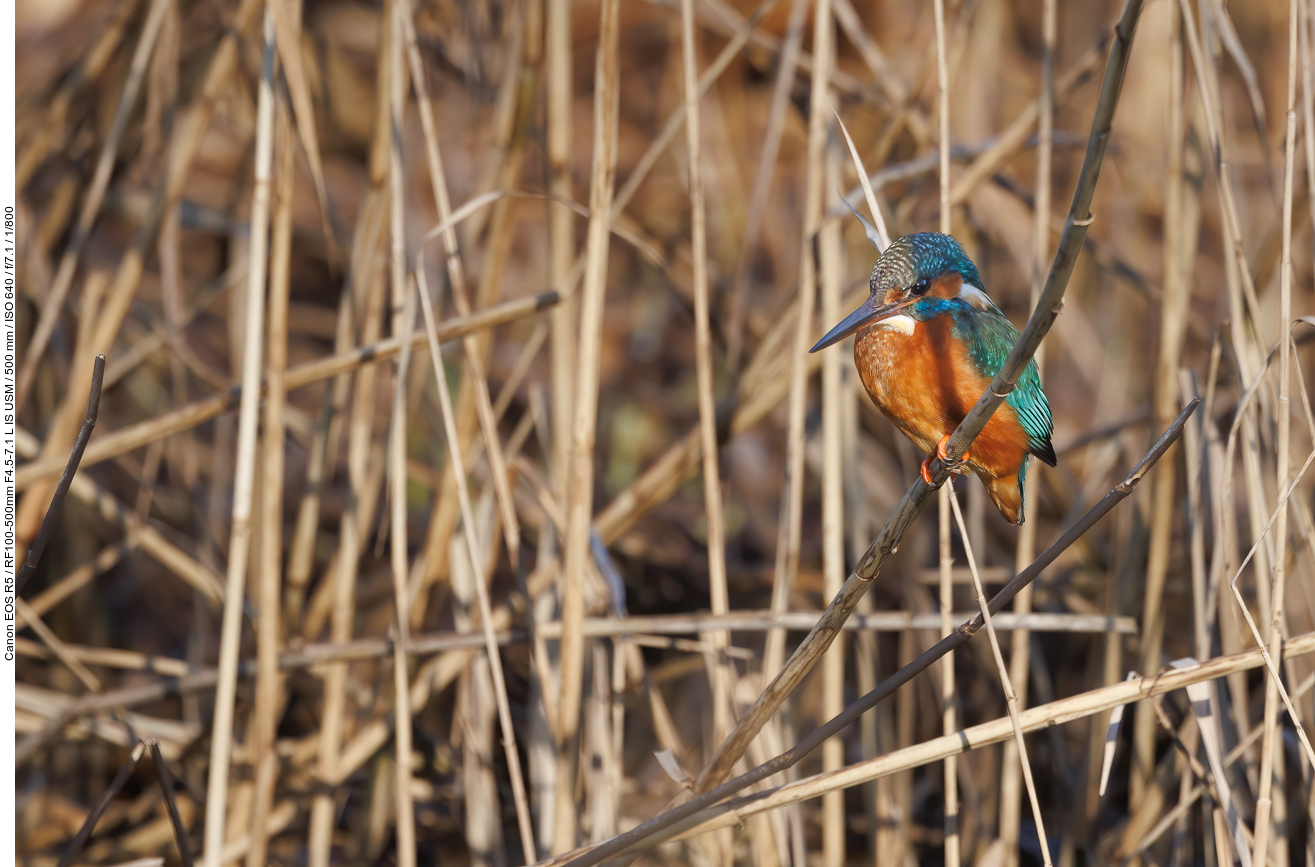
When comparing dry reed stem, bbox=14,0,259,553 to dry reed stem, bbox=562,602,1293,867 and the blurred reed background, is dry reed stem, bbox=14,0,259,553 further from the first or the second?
dry reed stem, bbox=562,602,1293,867

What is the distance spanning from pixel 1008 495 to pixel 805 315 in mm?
639

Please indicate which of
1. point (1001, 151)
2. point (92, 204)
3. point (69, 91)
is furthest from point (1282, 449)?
point (69, 91)

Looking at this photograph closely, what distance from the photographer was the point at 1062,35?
199 inches

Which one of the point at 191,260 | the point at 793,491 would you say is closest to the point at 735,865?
the point at 793,491

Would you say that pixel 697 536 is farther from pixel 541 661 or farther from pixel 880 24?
pixel 880 24

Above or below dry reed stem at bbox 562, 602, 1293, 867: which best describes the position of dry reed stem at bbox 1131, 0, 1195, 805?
above

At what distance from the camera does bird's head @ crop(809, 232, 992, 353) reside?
1163 mm

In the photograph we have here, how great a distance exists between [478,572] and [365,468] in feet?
1.87

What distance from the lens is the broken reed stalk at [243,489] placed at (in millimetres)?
1571

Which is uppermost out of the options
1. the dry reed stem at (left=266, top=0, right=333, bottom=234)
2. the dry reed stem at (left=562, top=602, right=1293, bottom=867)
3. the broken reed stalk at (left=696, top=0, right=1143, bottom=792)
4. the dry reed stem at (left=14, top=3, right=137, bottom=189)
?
the dry reed stem at (left=14, top=3, right=137, bottom=189)

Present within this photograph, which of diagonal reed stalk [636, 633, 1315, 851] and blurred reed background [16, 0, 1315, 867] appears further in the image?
blurred reed background [16, 0, 1315, 867]

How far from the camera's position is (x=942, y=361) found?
1229 mm

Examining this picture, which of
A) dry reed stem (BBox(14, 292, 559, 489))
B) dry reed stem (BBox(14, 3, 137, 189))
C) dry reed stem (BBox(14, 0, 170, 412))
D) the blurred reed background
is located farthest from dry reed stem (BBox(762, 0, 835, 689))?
dry reed stem (BBox(14, 3, 137, 189))

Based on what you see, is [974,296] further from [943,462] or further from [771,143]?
[771,143]
